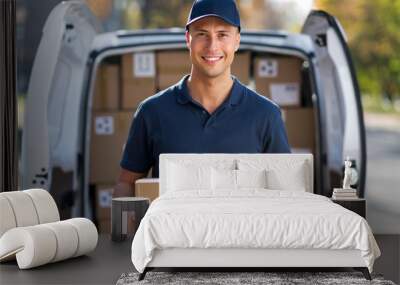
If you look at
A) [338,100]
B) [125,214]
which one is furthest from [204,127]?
[338,100]

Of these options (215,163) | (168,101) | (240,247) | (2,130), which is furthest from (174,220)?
(2,130)

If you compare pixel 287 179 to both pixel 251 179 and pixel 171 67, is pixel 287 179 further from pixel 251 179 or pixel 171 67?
pixel 171 67

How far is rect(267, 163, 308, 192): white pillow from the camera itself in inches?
223

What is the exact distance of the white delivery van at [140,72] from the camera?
622 cm

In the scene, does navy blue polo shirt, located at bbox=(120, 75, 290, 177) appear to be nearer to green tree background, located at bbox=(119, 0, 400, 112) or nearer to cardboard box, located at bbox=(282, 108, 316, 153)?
cardboard box, located at bbox=(282, 108, 316, 153)

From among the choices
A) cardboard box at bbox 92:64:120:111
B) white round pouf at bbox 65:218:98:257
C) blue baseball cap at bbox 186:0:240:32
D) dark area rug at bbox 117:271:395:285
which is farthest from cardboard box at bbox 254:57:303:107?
dark area rug at bbox 117:271:395:285

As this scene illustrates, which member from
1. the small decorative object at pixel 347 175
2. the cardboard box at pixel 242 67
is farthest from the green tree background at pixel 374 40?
the small decorative object at pixel 347 175

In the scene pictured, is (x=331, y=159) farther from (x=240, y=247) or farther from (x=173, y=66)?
(x=240, y=247)

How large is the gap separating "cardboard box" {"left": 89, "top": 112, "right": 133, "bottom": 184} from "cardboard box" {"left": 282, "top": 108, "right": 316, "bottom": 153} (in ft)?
3.91

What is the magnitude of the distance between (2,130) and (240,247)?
2637mm

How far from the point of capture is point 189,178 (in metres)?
5.68

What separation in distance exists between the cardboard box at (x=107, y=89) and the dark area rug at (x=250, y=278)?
6.78 feet

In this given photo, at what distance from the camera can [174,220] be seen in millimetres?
4516

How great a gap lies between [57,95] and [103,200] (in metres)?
0.89
